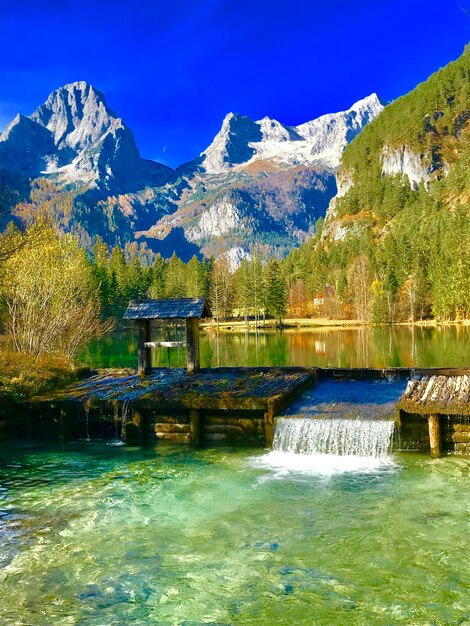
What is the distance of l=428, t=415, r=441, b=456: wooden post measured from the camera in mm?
16000

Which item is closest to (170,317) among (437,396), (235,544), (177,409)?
(177,409)

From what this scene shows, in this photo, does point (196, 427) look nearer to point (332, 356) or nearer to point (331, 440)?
point (331, 440)

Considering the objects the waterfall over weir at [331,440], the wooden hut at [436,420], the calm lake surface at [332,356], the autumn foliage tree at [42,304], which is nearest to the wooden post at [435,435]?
the wooden hut at [436,420]

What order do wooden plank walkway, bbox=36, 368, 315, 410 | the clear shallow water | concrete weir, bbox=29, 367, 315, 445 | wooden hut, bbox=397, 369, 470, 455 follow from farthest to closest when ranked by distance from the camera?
wooden plank walkway, bbox=36, 368, 315, 410 → concrete weir, bbox=29, 367, 315, 445 → wooden hut, bbox=397, 369, 470, 455 → the clear shallow water

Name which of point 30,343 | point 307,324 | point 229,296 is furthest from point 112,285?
point 30,343

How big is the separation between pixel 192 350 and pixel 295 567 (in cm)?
1579

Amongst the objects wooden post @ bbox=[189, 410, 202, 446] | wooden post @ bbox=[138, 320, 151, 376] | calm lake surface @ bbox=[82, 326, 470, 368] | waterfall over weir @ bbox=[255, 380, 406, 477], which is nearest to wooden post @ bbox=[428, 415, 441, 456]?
waterfall over weir @ bbox=[255, 380, 406, 477]

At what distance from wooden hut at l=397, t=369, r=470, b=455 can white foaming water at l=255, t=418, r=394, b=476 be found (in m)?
0.70

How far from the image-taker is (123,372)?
88.0ft

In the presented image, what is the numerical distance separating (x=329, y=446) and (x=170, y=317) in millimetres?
10067

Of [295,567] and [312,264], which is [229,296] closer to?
[312,264]

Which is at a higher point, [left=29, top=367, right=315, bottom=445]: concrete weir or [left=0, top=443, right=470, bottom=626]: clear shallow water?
[left=29, top=367, right=315, bottom=445]: concrete weir

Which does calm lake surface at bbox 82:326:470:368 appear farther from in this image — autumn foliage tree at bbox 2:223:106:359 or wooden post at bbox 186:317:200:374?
wooden post at bbox 186:317:200:374

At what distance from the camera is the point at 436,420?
16.1 metres
